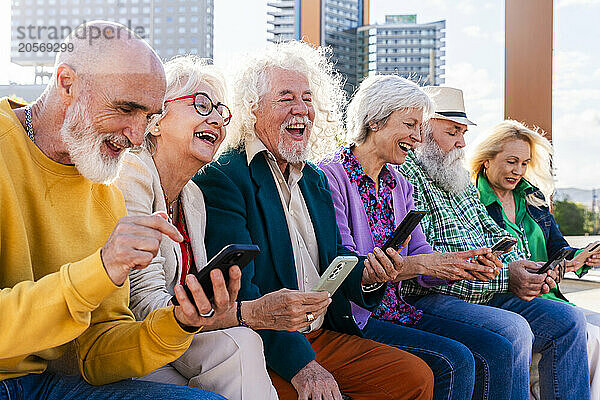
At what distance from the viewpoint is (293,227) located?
250cm

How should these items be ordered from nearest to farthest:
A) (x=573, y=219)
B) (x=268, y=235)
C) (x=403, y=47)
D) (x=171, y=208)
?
(x=171, y=208) < (x=268, y=235) < (x=403, y=47) < (x=573, y=219)

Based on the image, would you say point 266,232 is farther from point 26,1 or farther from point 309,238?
point 26,1

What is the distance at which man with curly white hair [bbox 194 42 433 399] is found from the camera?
87.0 inches

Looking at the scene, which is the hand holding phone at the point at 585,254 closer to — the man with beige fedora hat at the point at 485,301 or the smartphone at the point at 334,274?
the man with beige fedora hat at the point at 485,301

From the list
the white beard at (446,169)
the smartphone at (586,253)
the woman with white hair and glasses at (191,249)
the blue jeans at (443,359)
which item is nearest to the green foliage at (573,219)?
the smartphone at (586,253)

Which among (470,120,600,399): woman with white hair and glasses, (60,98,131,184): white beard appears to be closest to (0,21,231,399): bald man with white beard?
(60,98,131,184): white beard

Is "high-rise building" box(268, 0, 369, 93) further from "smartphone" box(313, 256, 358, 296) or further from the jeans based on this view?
"smartphone" box(313, 256, 358, 296)

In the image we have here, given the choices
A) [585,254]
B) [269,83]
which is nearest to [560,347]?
[585,254]

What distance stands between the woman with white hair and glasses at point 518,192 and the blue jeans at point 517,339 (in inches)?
16.7

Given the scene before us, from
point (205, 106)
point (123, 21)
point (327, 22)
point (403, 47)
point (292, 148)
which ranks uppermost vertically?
point (327, 22)

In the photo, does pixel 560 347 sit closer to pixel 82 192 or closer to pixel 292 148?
pixel 292 148

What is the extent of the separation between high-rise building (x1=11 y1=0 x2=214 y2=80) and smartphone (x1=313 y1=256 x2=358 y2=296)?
1811 millimetres

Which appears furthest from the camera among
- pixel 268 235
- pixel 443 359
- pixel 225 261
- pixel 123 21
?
pixel 123 21

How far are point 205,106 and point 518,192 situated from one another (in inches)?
91.8
